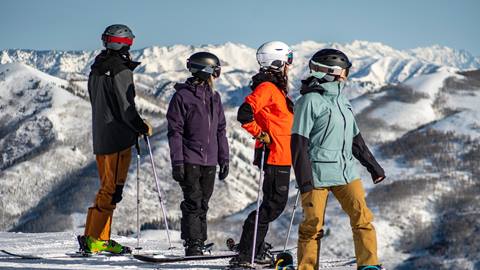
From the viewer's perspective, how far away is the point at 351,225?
8648 millimetres

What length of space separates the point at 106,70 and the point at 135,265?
11.0ft

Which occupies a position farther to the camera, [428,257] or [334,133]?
[428,257]

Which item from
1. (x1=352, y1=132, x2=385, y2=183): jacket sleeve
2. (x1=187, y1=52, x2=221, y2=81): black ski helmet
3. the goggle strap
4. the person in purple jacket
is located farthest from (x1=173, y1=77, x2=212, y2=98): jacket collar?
(x1=352, y1=132, x2=385, y2=183): jacket sleeve

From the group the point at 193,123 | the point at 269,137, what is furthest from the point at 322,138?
the point at 193,123

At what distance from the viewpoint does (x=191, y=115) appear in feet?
38.9

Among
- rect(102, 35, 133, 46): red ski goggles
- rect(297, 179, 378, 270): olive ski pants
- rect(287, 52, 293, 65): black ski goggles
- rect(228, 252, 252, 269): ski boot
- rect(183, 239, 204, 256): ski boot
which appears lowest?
rect(228, 252, 252, 269): ski boot

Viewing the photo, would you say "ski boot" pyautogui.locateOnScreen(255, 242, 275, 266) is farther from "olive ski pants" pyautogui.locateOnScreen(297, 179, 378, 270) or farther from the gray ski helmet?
the gray ski helmet

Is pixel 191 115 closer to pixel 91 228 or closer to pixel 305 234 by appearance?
pixel 91 228

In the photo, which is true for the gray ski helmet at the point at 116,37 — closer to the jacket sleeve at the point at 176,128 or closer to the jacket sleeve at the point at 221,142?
the jacket sleeve at the point at 176,128

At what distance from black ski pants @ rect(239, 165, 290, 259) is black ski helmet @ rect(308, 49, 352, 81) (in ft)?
6.84

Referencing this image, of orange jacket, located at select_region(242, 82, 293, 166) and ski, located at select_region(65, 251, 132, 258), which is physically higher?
orange jacket, located at select_region(242, 82, 293, 166)

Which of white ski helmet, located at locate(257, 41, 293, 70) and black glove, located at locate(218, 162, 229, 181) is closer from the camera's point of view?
white ski helmet, located at locate(257, 41, 293, 70)

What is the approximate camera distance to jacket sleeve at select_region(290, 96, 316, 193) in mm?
8539

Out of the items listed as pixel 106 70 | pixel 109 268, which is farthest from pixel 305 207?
pixel 106 70
